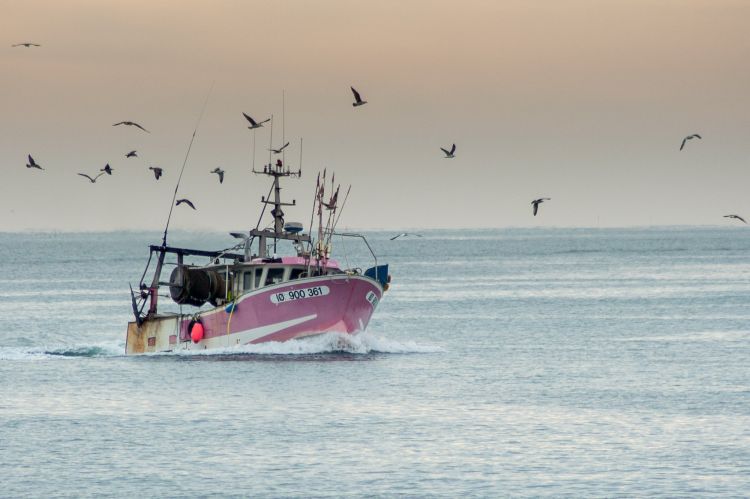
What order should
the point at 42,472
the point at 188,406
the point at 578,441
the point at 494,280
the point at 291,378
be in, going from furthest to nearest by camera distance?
the point at 494,280 → the point at 291,378 → the point at 188,406 → the point at 578,441 → the point at 42,472

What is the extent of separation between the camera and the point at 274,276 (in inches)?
2084

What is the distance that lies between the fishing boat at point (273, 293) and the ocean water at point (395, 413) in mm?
784

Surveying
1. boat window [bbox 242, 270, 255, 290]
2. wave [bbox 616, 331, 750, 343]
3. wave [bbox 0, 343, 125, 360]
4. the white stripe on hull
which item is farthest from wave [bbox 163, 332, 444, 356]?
wave [bbox 616, 331, 750, 343]

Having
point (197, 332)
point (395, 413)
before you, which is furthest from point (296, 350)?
point (395, 413)

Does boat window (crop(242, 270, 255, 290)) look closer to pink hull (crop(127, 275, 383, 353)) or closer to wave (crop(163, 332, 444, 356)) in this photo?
pink hull (crop(127, 275, 383, 353))

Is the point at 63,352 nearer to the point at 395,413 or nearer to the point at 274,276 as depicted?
the point at 274,276

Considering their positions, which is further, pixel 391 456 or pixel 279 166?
pixel 279 166

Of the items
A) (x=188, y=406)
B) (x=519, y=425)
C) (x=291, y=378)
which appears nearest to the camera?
(x=519, y=425)

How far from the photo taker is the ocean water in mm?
31250

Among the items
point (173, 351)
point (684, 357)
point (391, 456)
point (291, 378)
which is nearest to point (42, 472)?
point (391, 456)

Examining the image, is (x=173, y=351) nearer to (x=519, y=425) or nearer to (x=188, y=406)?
(x=188, y=406)

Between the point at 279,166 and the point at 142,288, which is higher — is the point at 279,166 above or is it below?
above

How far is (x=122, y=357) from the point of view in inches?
2226

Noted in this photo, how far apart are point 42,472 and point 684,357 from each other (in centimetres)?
3052
